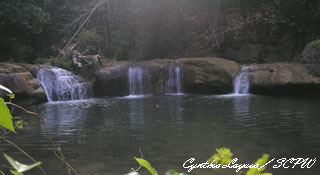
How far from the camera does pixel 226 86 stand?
Result: 13602 mm

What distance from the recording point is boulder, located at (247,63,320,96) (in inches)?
450

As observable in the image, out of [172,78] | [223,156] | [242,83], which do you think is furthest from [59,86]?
[223,156]

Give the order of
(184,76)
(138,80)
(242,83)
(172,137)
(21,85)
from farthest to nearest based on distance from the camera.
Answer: (138,80) < (184,76) < (242,83) < (21,85) < (172,137)

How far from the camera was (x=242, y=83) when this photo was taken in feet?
43.1

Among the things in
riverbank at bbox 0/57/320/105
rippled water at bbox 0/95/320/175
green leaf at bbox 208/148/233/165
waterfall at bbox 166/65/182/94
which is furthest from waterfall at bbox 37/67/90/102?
green leaf at bbox 208/148/233/165

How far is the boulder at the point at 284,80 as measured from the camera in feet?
37.5

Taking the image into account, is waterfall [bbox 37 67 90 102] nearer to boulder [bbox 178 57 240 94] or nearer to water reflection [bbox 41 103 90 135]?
boulder [bbox 178 57 240 94]

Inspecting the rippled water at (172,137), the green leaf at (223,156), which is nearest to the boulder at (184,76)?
the rippled water at (172,137)

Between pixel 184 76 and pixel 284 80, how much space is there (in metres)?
4.64

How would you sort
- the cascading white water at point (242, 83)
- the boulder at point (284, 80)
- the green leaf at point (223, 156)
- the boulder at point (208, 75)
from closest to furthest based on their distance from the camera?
the green leaf at point (223, 156) < the boulder at point (284, 80) < the cascading white water at point (242, 83) < the boulder at point (208, 75)

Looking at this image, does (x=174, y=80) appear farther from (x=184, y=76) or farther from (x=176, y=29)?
(x=176, y=29)

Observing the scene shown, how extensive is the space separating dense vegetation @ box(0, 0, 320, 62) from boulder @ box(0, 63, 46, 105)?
3.41 metres

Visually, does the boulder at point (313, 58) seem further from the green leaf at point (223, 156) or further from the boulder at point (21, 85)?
the green leaf at point (223, 156)

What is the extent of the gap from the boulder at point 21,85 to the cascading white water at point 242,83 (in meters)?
8.23
